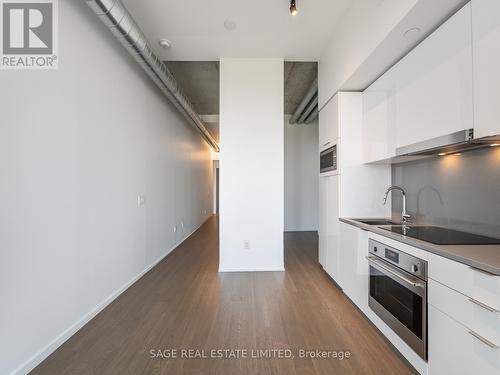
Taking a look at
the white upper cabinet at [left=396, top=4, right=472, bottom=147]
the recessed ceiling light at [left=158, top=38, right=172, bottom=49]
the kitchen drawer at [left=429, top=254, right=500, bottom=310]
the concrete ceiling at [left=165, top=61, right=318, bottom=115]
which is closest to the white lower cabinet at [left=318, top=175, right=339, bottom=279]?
the white upper cabinet at [left=396, top=4, right=472, bottom=147]

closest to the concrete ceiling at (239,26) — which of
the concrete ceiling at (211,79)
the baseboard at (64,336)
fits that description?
the concrete ceiling at (211,79)

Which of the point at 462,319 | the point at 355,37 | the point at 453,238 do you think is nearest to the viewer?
the point at 462,319

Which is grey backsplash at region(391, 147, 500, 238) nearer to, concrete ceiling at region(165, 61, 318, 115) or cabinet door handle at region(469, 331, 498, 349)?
cabinet door handle at region(469, 331, 498, 349)

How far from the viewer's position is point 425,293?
1.33 m

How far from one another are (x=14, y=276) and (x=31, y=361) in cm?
62

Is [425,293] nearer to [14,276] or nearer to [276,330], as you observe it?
[276,330]

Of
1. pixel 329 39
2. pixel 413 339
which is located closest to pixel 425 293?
pixel 413 339

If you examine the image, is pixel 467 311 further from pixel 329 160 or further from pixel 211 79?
pixel 211 79

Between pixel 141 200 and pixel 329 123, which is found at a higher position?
pixel 329 123

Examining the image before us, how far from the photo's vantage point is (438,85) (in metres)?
1.52

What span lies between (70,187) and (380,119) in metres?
2.89

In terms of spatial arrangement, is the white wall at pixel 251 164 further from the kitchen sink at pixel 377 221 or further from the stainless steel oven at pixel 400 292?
the stainless steel oven at pixel 400 292

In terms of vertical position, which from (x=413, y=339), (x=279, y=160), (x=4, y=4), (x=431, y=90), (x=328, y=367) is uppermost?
(x=4, y=4)

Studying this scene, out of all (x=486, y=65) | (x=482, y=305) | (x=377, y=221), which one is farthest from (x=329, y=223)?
(x=486, y=65)
